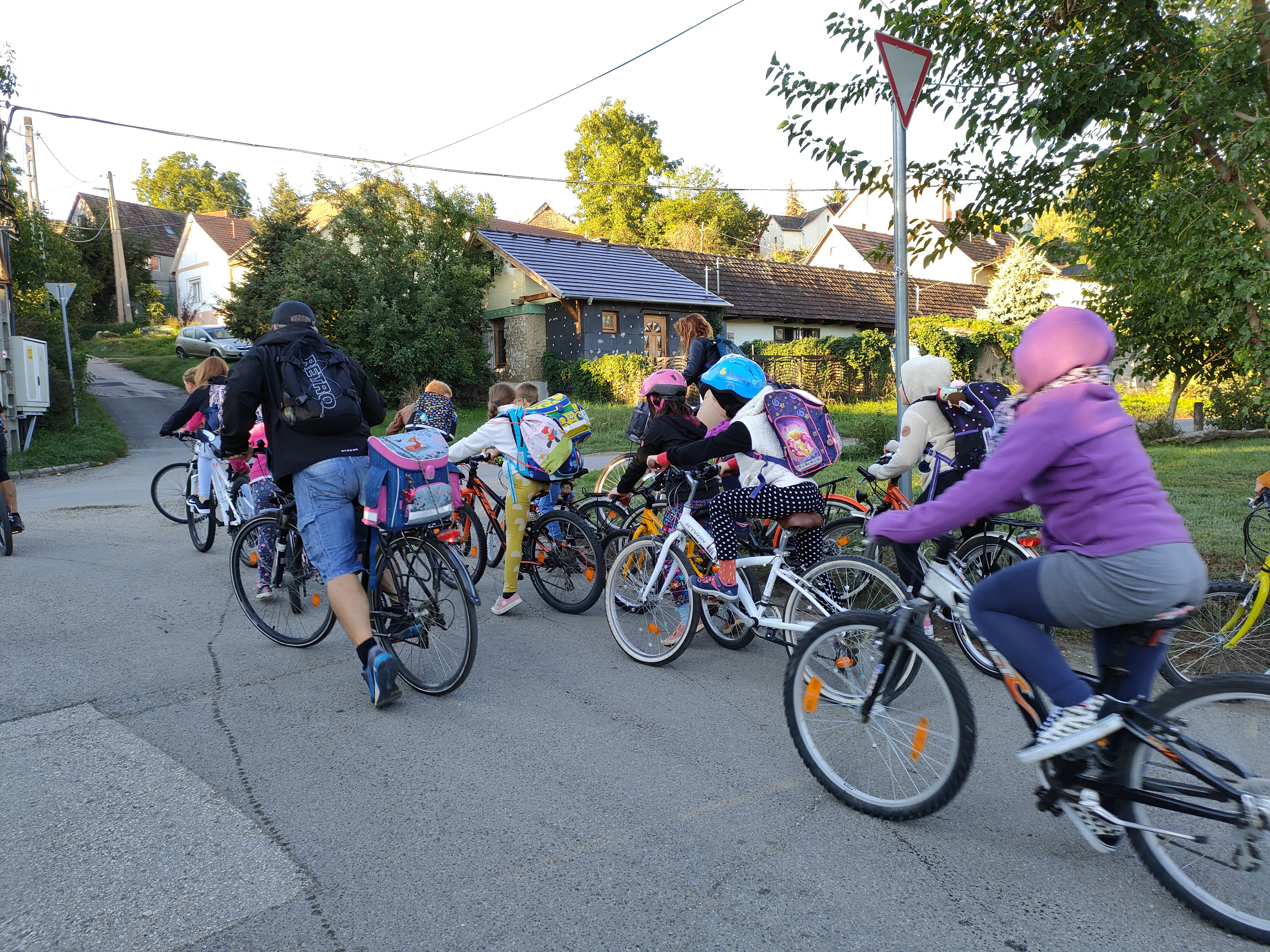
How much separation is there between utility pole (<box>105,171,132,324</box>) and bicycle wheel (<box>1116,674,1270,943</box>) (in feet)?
167

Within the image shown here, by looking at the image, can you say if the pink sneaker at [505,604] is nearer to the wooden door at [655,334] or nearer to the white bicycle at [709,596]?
the white bicycle at [709,596]

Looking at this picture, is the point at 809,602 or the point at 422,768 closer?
the point at 422,768

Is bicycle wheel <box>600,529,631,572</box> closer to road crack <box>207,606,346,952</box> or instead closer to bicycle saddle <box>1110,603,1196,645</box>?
road crack <box>207,606,346,952</box>

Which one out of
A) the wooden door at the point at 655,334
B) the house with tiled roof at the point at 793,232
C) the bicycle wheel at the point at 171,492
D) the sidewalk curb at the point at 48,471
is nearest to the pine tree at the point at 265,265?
the wooden door at the point at 655,334

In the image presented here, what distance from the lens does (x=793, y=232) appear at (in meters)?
69.2

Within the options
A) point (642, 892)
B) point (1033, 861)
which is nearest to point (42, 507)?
point (642, 892)

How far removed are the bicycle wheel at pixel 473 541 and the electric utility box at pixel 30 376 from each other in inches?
566

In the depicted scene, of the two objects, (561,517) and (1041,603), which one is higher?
(1041,603)

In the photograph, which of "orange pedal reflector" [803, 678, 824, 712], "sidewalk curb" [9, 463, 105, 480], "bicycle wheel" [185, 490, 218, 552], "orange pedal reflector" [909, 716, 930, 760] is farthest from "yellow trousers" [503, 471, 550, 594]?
"sidewalk curb" [9, 463, 105, 480]

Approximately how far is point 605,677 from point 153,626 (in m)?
3.24

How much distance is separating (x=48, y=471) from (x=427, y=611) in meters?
14.1

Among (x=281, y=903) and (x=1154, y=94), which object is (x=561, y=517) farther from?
(x=1154, y=94)

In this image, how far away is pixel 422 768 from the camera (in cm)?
361

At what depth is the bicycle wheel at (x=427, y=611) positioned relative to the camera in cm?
438
